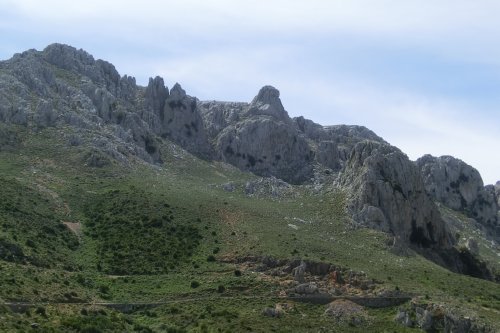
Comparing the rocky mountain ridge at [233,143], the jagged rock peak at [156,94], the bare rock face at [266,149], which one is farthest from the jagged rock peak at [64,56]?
the bare rock face at [266,149]

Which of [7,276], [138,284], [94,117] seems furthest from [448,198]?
[7,276]

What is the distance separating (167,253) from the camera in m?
93.0

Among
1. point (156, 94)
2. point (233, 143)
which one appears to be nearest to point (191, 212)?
point (233, 143)

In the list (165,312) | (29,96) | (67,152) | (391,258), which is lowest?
(165,312)

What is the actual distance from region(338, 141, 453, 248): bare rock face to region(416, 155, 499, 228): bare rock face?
2571 inches

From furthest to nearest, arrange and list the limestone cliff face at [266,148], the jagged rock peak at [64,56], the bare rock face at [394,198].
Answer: the limestone cliff face at [266,148], the jagged rock peak at [64,56], the bare rock face at [394,198]

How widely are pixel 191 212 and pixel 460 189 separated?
108408mm

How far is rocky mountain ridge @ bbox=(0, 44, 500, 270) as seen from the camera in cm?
12069

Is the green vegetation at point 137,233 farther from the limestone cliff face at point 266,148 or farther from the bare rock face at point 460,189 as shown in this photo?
the bare rock face at point 460,189

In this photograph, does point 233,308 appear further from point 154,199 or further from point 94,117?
point 94,117

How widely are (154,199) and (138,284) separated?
1039 inches

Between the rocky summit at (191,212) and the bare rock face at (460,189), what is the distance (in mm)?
3869

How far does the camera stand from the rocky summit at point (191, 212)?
81125 mm

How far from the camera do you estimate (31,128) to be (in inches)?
5039
